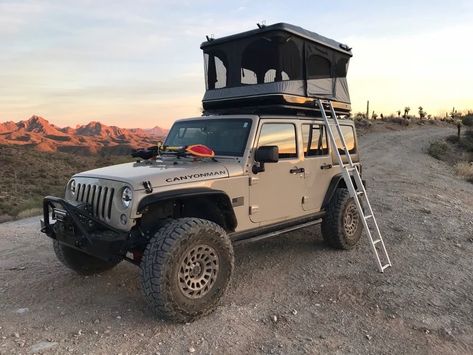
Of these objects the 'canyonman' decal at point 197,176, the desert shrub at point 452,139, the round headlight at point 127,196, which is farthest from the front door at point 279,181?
the desert shrub at point 452,139

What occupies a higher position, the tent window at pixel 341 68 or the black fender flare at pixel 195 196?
the tent window at pixel 341 68

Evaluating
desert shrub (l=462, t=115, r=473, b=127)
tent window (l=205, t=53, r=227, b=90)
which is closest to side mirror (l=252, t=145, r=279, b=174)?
tent window (l=205, t=53, r=227, b=90)

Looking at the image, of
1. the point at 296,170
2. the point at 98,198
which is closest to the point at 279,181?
the point at 296,170

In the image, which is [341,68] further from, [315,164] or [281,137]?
[281,137]

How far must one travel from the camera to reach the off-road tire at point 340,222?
20.9 feet

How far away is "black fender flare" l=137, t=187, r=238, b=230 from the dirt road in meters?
0.87

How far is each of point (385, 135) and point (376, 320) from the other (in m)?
25.7

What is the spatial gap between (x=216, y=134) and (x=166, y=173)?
1.37 metres

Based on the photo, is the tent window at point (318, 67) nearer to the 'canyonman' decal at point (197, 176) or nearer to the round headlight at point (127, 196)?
the 'canyonman' decal at point (197, 176)

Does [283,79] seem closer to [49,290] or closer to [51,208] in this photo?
[51,208]

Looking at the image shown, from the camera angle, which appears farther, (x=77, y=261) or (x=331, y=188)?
(x=331, y=188)

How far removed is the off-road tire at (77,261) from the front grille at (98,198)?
844mm

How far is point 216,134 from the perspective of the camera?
5.63 metres

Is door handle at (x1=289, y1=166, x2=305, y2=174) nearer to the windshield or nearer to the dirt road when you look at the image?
the windshield
